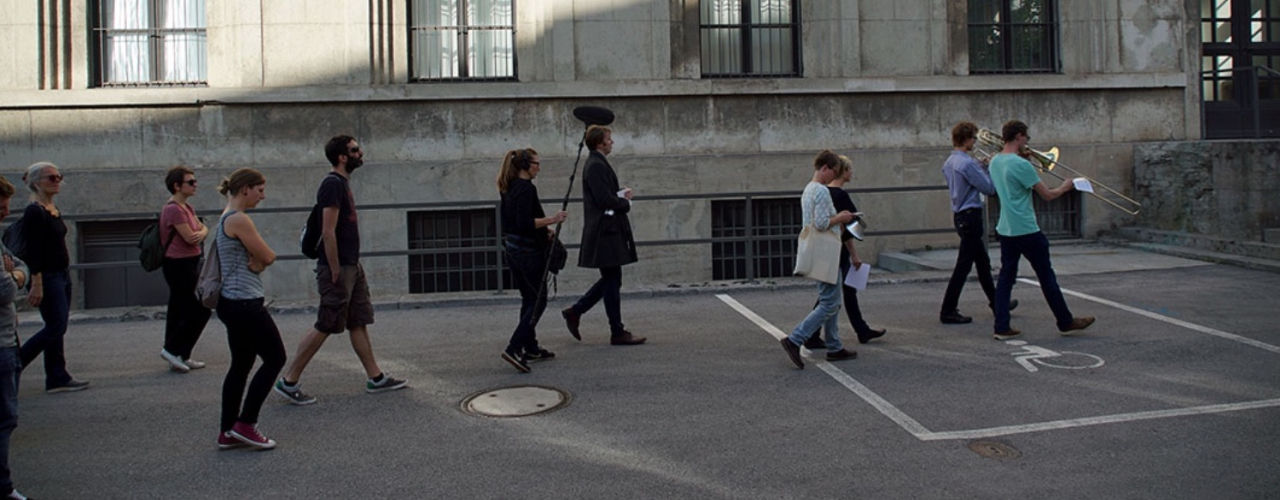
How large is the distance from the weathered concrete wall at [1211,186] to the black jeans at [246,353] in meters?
12.5

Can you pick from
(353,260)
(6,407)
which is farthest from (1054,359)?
(6,407)

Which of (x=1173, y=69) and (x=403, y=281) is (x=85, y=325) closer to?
(x=403, y=281)

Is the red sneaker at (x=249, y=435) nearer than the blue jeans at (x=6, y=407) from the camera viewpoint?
No

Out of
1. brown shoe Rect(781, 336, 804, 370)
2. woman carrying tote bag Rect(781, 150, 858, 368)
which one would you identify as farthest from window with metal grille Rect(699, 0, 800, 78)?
brown shoe Rect(781, 336, 804, 370)

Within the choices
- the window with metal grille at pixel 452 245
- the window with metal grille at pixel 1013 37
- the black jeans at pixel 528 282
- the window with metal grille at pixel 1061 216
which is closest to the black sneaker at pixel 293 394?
the black jeans at pixel 528 282

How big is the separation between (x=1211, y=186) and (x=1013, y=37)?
3.74 meters

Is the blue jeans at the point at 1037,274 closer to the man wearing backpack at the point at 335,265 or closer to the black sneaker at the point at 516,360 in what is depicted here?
the black sneaker at the point at 516,360

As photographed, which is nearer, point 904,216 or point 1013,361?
point 1013,361

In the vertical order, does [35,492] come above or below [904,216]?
below

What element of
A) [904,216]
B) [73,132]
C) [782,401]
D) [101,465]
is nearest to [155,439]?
[101,465]

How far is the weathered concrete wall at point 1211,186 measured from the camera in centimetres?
1245

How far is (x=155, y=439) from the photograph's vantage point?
19.3 ft

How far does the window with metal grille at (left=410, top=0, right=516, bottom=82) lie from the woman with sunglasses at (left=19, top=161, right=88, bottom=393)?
25.2 ft

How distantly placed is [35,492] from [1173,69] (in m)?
15.8
